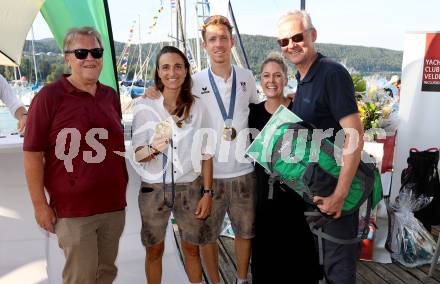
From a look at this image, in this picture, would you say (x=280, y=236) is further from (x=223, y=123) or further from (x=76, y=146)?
(x=76, y=146)

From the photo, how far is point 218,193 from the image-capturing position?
8.23 ft

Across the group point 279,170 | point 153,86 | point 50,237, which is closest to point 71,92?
point 153,86

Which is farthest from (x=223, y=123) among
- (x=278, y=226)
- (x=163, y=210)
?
(x=278, y=226)

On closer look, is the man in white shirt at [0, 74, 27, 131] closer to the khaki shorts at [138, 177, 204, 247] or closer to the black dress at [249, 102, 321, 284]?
the khaki shorts at [138, 177, 204, 247]

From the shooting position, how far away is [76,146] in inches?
71.1

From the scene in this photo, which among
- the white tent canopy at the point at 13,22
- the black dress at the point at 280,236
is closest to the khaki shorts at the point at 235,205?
the black dress at the point at 280,236

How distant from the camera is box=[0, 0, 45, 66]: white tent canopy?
463 cm

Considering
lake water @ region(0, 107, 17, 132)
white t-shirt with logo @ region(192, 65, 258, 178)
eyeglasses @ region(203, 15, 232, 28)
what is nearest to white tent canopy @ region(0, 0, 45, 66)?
lake water @ region(0, 107, 17, 132)

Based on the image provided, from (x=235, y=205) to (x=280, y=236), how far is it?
0.38 metres

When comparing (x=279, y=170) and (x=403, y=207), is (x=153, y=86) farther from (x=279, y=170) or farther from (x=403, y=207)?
(x=403, y=207)

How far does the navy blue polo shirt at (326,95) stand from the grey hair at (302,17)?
0.18 metres

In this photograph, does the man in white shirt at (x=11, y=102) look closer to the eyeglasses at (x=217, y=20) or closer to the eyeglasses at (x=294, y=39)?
the eyeglasses at (x=217, y=20)

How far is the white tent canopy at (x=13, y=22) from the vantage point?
4.63 metres

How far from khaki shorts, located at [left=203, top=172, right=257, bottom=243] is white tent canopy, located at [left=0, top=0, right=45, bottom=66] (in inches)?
139
